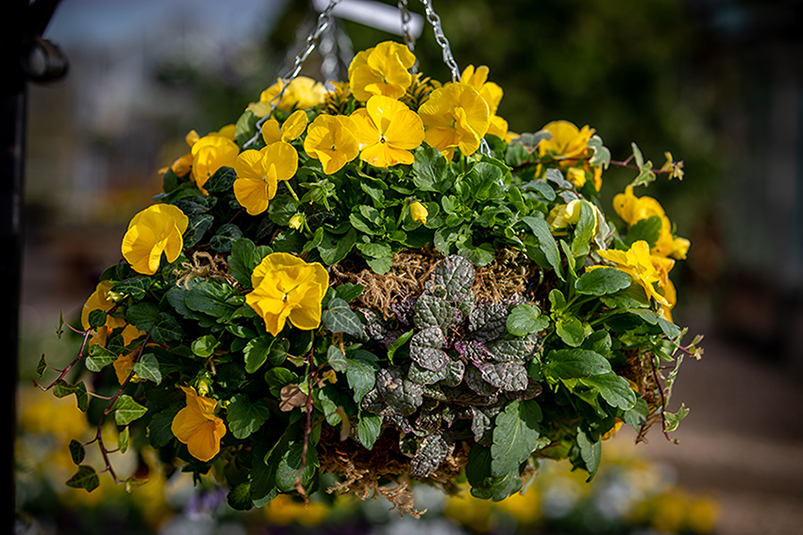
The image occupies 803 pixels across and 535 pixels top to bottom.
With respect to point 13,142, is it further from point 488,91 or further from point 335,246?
point 488,91

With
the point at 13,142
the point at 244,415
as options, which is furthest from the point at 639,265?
the point at 13,142

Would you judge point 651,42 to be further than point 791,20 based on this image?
No

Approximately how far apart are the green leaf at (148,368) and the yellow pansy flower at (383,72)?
1.37 feet

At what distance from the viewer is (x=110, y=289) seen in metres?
0.77

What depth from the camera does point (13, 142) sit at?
44.2 inches

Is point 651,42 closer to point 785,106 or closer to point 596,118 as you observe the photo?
point 596,118

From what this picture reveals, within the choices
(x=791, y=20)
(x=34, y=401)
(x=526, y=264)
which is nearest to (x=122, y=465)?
(x=34, y=401)

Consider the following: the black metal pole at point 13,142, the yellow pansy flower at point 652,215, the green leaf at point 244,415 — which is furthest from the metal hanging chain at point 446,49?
the black metal pole at point 13,142

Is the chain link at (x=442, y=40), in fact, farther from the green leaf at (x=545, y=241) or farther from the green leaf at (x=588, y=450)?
the green leaf at (x=588, y=450)

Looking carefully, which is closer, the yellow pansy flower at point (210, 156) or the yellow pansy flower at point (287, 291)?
the yellow pansy flower at point (287, 291)

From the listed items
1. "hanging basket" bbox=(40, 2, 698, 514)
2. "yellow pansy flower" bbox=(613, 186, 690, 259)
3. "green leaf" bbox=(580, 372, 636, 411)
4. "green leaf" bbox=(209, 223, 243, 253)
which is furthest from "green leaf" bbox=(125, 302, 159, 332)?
"yellow pansy flower" bbox=(613, 186, 690, 259)

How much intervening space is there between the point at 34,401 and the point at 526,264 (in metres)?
3.53

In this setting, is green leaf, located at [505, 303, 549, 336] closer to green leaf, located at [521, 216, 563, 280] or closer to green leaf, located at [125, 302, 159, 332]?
green leaf, located at [521, 216, 563, 280]

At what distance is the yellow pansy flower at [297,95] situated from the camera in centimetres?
92
